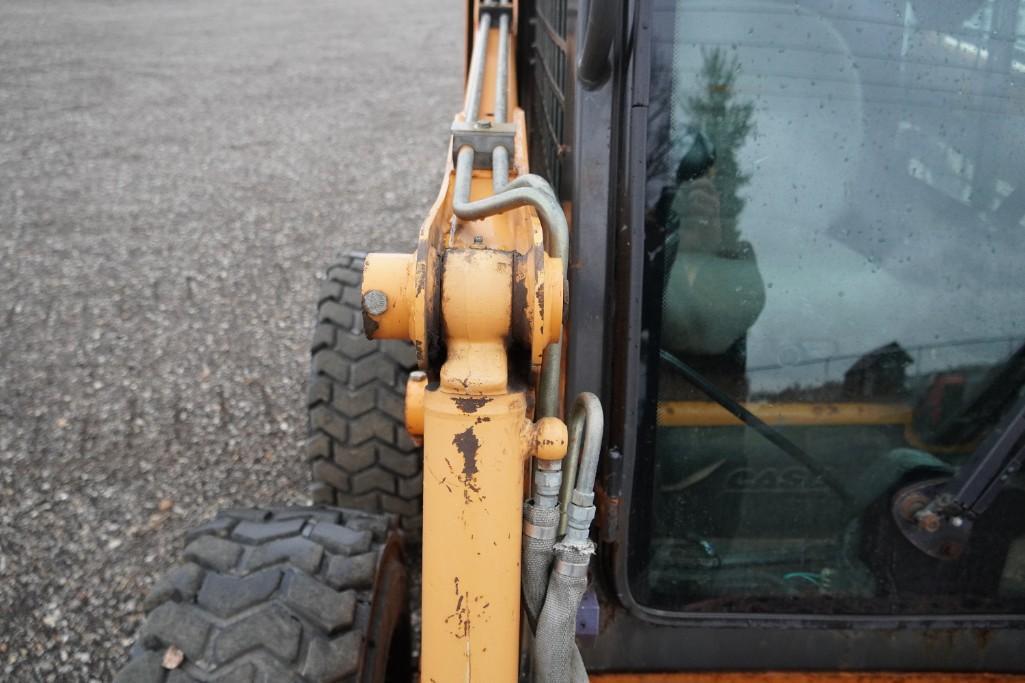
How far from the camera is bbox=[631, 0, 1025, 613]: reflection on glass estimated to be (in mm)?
1258

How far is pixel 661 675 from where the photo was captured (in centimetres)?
146

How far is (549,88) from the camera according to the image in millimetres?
2166

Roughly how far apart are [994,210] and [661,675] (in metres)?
0.88

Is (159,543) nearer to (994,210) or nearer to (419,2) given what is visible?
(994,210)

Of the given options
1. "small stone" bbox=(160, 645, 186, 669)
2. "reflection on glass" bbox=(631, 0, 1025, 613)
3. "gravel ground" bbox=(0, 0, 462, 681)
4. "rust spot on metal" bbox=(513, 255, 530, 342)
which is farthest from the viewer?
"gravel ground" bbox=(0, 0, 462, 681)

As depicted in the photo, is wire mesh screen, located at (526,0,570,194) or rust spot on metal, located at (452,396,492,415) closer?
rust spot on metal, located at (452,396,492,415)

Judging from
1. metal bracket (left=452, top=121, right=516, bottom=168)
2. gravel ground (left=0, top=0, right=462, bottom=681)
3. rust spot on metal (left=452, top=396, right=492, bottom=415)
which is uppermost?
metal bracket (left=452, top=121, right=516, bottom=168)

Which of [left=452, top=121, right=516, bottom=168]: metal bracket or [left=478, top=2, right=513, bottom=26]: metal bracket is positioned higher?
[left=478, top=2, right=513, bottom=26]: metal bracket

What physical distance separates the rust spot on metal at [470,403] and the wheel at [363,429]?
1439 mm

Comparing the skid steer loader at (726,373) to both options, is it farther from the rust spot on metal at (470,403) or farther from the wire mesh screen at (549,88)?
the wire mesh screen at (549,88)

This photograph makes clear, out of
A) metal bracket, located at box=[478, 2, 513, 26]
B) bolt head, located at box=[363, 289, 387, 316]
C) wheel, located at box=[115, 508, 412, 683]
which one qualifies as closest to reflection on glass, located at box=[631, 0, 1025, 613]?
bolt head, located at box=[363, 289, 387, 316]

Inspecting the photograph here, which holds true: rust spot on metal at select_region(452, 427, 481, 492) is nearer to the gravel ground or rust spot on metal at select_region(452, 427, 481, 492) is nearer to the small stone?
the small stone

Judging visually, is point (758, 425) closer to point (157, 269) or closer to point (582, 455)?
point (582, 455)

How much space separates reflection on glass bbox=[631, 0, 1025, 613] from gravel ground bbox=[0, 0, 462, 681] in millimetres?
1897
